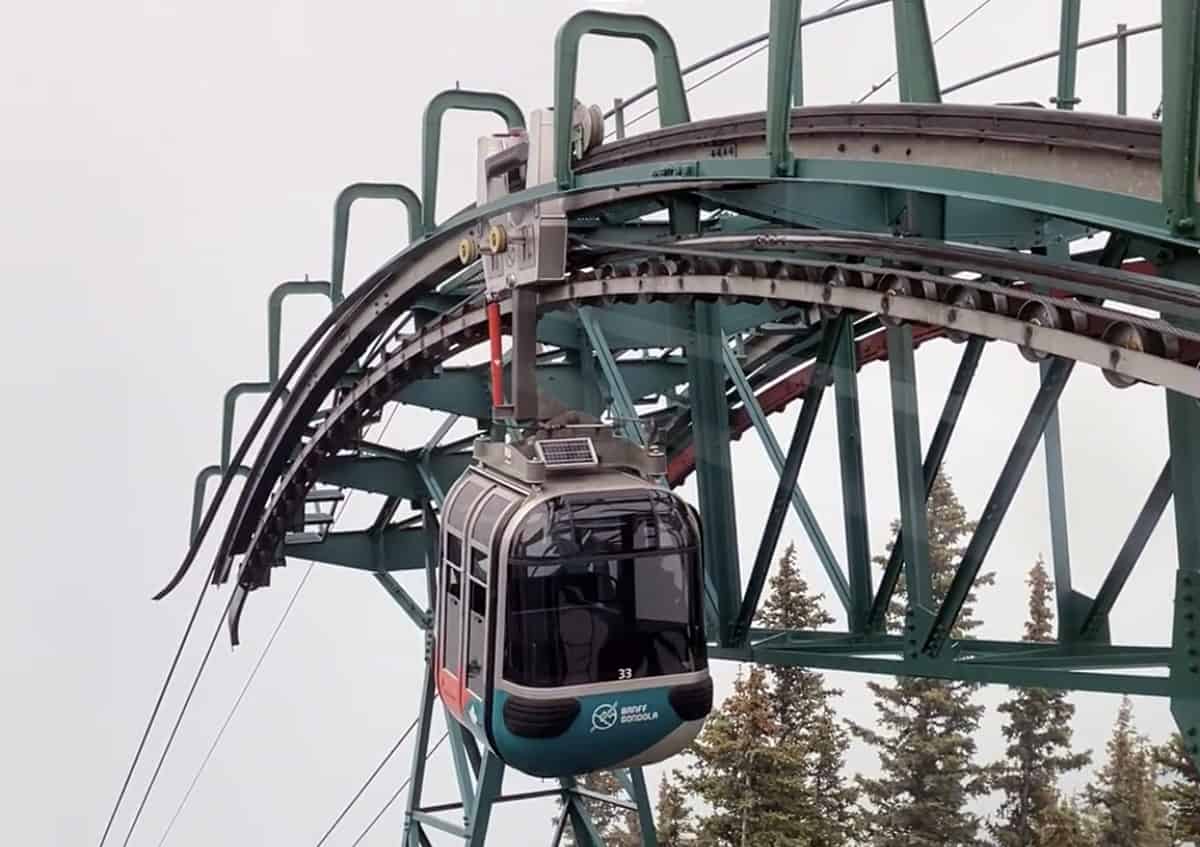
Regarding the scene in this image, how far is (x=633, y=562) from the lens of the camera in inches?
297

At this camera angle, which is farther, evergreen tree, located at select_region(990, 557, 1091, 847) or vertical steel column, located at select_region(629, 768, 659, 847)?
evergreen tree, located at select_region(990, 557, 1091, 847)

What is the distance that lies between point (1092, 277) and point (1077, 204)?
307 mm

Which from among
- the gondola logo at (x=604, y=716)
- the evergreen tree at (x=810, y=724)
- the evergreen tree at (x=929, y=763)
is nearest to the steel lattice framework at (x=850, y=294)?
the gondola logo at (x=604, y=716)

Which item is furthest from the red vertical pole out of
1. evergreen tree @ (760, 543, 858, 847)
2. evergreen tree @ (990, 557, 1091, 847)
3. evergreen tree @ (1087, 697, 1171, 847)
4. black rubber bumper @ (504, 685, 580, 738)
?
evergreen tree @ (1087, 697, 1171, 847)

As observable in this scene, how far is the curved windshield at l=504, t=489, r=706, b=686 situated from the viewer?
24.0 feet

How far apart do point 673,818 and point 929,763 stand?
583 cm

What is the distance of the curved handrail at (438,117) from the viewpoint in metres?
10.7

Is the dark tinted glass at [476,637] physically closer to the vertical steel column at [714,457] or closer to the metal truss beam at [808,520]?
the vertical steel column at [714,457]

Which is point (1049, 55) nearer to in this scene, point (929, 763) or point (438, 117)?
point (438, 117)

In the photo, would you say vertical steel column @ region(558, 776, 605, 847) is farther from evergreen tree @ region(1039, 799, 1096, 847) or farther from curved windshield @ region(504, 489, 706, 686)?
evergreen tree @ region(1039, 799, 1096, 847)

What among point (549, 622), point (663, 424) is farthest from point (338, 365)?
point (549, 622)

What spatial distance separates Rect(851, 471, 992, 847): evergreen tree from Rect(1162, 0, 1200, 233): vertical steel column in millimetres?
20786

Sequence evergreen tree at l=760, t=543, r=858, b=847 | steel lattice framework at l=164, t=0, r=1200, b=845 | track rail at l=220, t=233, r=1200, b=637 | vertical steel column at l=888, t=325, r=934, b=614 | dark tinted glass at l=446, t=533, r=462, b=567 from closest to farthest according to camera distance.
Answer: track rail at l=220, t=233, r=1200, b=637 < steel lattice framework at l=164, t=0, r=1200, b=845 < vertical steel column at l=888, t=325, r=934, b=614 < dark tinted glass at l=446, t=533, r=462, b=567 < evergreen tree at l=760, t=543, r=858, b=847

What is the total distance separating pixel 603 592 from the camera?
295 inches
